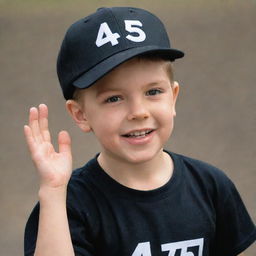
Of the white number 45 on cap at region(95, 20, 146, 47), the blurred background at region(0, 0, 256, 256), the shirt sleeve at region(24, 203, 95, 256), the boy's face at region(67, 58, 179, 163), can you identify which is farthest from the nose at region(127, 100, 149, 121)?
the blurred background at region(0, 0, 256, 256)

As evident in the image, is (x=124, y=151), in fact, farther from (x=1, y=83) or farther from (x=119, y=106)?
(x=1, y=83)

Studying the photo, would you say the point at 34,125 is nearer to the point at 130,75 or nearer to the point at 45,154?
the point at 45,154

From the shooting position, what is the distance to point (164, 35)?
1.30 meters

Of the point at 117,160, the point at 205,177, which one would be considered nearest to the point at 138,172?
the point at 117,160

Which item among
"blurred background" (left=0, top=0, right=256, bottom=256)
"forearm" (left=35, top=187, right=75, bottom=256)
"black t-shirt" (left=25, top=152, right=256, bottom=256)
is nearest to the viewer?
"forearm" (left=35, top=187, right=75, bottom=256)

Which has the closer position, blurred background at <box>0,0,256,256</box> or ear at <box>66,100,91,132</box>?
ear at <box>66,100,91,132</box>

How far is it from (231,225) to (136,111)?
41 cm

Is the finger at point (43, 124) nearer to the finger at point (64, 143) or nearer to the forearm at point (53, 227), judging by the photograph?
the finger at point (64, 143)

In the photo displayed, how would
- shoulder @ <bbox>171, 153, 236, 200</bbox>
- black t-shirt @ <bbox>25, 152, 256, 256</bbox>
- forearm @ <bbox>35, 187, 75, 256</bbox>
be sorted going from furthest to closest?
1. shoulder @ <bbox>171, 153, 236, 200</bbox>
2. black t-shirt @ <bbox>25, 152, 256, 256</bbox>
3. forearm @ <bbox>35, 187, 75, 256</bbox>

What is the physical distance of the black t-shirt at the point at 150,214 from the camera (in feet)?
4.11

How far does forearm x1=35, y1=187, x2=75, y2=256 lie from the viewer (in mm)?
1146

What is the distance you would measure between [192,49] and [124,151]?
1.90 meters

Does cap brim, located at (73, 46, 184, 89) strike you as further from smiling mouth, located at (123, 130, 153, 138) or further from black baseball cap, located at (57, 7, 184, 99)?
smiling mouth, located at (123, 130, 153, 138)

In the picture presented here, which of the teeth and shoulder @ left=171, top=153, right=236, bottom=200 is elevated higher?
the teeth
